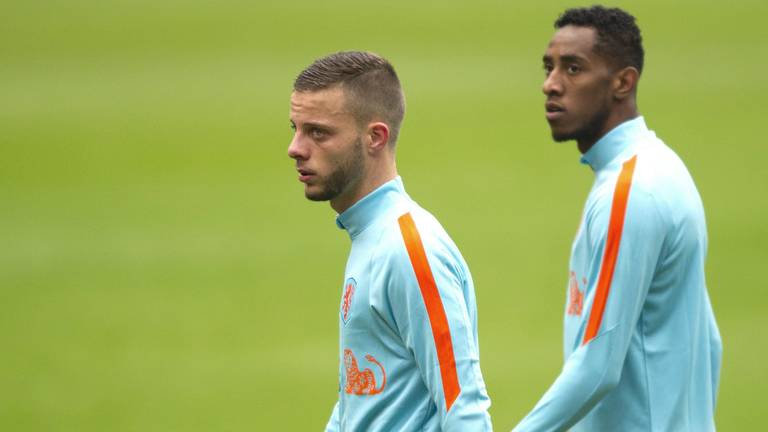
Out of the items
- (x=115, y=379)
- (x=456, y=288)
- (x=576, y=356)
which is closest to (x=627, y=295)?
(x=576, y=356)

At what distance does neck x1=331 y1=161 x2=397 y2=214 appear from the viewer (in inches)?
81.6

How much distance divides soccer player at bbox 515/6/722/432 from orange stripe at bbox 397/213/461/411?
0.36m

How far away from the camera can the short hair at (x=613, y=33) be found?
245 cm

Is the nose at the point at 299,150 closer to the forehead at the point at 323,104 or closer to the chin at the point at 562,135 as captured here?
the forehead at the point at 323,104

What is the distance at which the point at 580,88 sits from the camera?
2.44 meters

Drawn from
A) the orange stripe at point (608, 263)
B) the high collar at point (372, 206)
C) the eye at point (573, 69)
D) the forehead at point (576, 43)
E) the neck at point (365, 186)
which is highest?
the forehead at point (576, 43)

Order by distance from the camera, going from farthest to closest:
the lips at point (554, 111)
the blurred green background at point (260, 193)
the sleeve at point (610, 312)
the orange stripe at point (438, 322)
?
1. the blurred green background at point (260, 193)
2. the lips at point (554, 111)
3. the sleeve at point (610, 312)
4. the orange stripe at point (438, 322)

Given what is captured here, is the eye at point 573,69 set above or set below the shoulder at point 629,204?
above

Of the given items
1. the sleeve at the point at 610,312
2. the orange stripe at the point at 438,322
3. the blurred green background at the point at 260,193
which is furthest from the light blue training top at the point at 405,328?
the blurred green background at the point at 260,193

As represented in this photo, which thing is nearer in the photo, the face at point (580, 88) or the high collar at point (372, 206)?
the high collar at point (372, 206)

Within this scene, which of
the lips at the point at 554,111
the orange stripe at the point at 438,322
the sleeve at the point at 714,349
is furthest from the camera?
→ the lips at the point at 554,111

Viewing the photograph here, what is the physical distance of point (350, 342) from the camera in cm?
201

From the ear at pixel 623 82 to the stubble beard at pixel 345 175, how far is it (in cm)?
65

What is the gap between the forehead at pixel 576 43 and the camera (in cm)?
244
